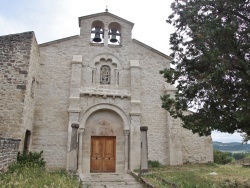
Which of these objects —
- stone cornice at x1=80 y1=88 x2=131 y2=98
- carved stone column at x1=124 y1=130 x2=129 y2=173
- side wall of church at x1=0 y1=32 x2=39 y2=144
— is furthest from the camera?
stone cornice at x1=80 y1=88 x2=131 y2=98

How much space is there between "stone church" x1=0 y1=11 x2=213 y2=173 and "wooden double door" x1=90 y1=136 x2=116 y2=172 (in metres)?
0.06

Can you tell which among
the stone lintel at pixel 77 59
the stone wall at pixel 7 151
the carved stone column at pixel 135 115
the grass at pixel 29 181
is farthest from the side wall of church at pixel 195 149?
the stone wall at pixel 7 151

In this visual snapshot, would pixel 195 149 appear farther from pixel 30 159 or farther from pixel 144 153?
pixel 30 159

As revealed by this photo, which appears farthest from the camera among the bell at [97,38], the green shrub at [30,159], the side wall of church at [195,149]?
the bell at [97,38]

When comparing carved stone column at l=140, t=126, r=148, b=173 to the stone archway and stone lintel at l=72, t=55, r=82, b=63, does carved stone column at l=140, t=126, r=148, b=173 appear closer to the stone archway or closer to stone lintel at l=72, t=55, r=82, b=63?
the stone archway

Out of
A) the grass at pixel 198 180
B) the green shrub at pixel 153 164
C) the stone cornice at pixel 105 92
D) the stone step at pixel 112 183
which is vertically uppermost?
the stone cornice at pixel 105 92

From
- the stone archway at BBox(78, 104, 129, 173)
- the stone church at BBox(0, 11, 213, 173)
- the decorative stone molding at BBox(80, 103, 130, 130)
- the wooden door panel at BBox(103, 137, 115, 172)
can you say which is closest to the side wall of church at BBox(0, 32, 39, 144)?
the stone church at BBox(0, 11, 213, 173)

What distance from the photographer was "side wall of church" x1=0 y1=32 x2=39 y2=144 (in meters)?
12.7

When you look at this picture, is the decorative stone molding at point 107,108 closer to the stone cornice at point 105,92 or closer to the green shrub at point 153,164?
the stone cornice at point 105,92

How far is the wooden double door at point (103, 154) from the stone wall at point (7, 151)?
4.71 metres

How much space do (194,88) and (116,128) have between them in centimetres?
823

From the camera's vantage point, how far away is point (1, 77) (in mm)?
13344

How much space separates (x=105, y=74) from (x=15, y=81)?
5.75 metres

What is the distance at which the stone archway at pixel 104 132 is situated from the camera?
15.2 m
